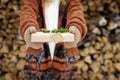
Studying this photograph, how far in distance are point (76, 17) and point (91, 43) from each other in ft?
2.94

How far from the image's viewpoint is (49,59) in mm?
1481

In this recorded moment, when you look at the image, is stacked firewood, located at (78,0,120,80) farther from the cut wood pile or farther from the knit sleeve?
the knit sleeve

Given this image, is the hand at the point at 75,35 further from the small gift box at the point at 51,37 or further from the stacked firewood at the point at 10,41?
the stacked firewood at the point at 10,41

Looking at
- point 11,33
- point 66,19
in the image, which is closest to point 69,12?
point 66,19

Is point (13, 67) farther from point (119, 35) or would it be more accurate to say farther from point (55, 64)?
point (55, 64)

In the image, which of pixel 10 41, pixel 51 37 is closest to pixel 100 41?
pixel 10 41

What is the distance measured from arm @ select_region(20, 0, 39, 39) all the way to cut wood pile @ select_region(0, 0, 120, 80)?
0.84 meters

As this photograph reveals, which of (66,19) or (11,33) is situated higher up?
(11,33)

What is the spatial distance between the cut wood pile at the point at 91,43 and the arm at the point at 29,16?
84 cm

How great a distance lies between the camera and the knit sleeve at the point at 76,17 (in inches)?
57.2

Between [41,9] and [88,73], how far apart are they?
964mm

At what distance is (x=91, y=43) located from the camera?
235 centimetres

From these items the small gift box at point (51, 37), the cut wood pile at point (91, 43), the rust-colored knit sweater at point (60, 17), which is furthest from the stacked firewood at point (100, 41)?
the small gift box at point (51, 37)

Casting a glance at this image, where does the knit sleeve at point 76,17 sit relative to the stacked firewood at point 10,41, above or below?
below
